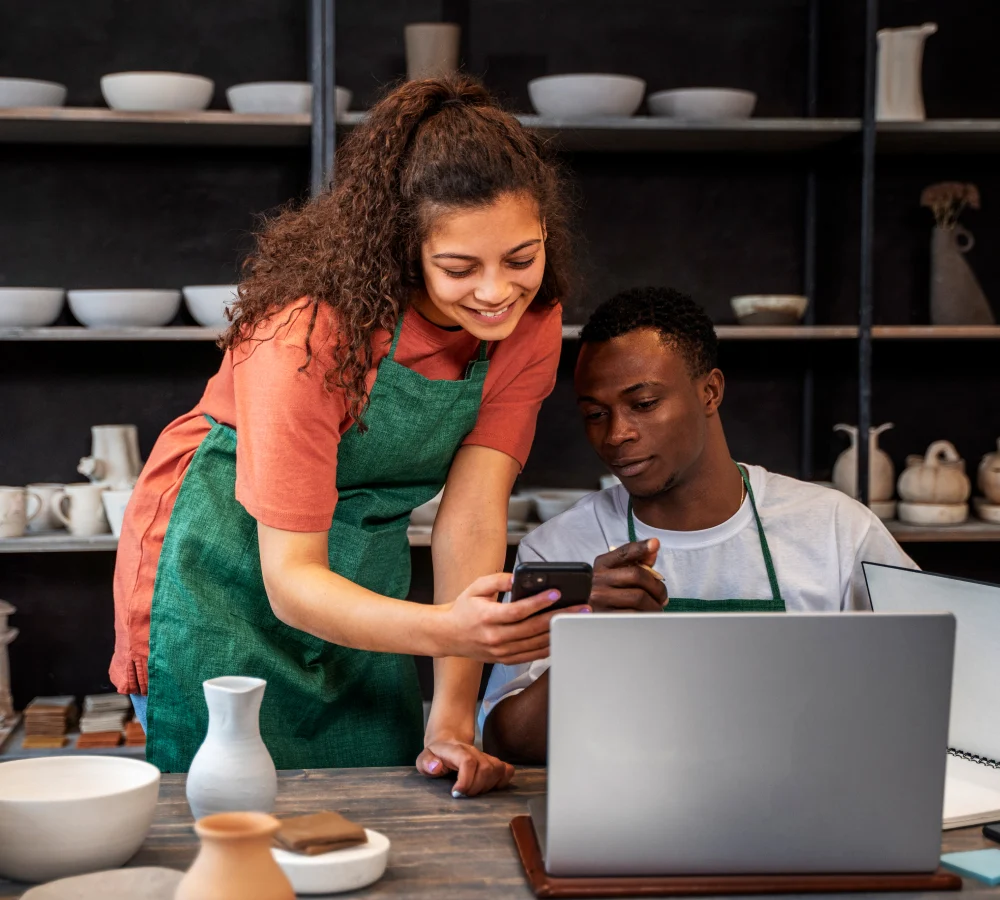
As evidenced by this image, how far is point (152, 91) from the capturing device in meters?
2.59

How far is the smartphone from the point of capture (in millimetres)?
1082

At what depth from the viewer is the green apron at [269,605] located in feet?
4.93

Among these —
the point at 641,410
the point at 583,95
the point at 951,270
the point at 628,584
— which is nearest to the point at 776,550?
the point at 641,410

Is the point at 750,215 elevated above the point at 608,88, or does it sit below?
below

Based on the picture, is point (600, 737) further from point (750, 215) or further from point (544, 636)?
point (750, 215)

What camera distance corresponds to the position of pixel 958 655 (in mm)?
1246

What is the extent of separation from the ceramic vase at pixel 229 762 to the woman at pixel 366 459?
197 millimetres

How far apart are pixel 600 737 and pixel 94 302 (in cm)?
199

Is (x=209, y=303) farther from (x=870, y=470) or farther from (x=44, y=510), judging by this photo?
(x=870, y=470)

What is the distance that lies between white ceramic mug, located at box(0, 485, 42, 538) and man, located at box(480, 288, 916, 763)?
1.32 meters

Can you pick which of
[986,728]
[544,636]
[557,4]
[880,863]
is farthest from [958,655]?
[557,4]

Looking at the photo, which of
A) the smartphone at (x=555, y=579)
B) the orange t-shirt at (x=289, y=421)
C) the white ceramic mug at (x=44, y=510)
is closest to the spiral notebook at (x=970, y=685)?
the smartphone at (x=555, y=579)

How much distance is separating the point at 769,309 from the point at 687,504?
3.51 feet

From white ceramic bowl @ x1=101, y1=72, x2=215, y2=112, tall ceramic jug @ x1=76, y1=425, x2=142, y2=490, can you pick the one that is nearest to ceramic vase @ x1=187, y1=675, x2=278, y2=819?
tall ceramic jug @ x1=76, y1=425, x2=142, y2=490
